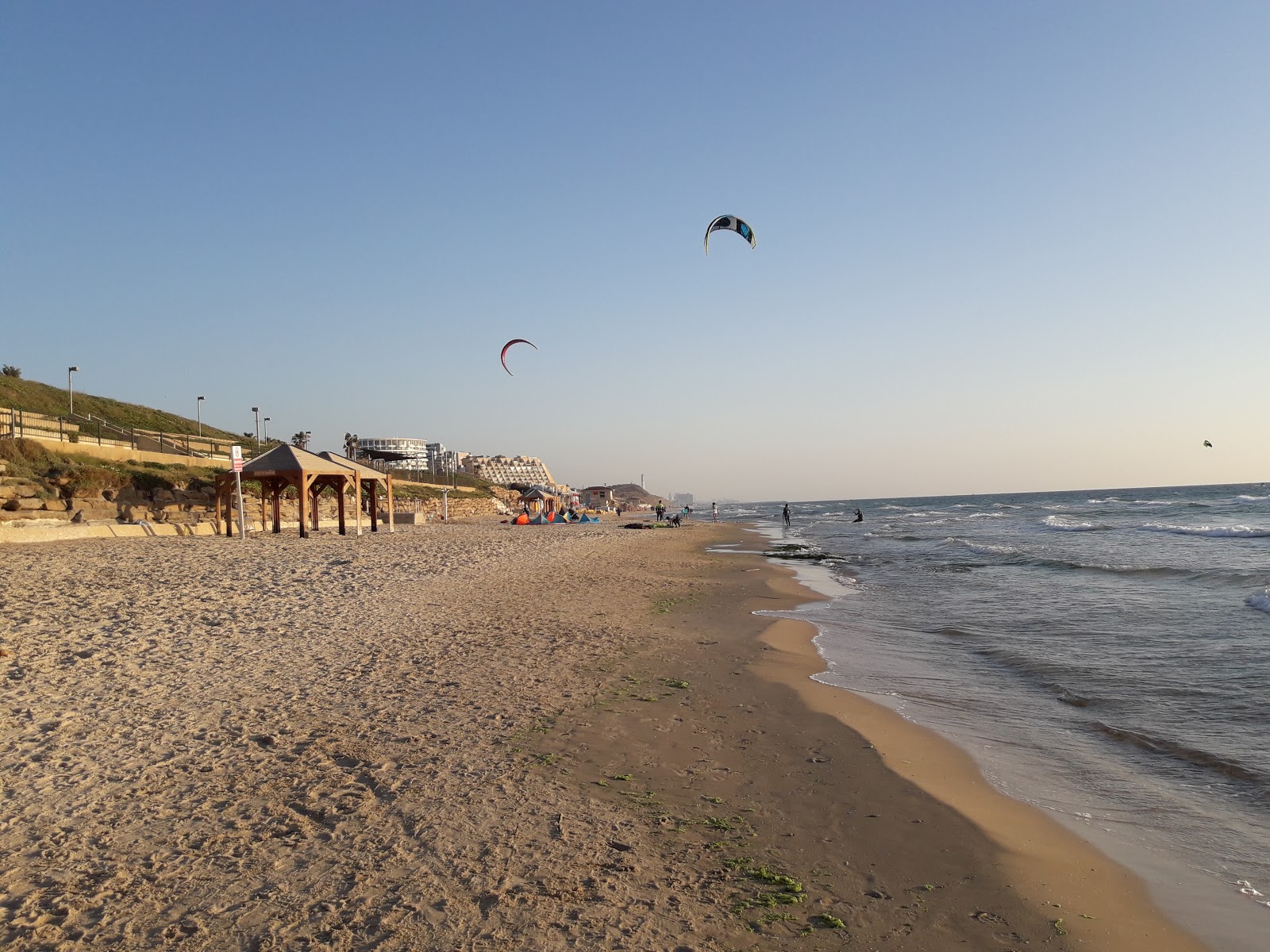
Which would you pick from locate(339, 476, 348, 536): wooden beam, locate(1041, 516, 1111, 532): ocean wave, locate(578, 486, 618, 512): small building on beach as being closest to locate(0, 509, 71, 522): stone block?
locate(339, 476, 348, 536): wooden beam

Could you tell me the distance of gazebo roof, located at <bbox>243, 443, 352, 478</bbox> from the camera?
1875 cm

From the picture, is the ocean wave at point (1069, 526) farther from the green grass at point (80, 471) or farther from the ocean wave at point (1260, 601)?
the green grass at point (80, 471)

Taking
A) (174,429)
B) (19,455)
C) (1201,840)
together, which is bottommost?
(1201,840)

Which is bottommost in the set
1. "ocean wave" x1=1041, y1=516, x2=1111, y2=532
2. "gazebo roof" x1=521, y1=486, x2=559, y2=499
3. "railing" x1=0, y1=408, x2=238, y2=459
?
"ocean wave" x1=1041, y1=516, x2=1111, y2=532

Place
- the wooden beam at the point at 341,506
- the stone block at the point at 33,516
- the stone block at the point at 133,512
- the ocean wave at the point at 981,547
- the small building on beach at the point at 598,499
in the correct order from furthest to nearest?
the small building on beach at the point at 598,499 < the ocean wave at the point at 981,547 < the wooden beam at the point at 341,506 < the stone block at the point at 133,512 < the stone block at the point at 33,516

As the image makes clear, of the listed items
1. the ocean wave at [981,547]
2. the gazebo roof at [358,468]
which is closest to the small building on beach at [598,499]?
Result: the ocean wave at [981,547]

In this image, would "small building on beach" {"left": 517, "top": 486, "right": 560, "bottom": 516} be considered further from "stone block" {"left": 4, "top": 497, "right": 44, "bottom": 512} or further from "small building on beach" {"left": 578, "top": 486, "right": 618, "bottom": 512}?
"stone block" {"left": 4, "top": 497, "right": 44, "bottom": 512}

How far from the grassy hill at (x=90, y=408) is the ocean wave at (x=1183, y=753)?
33.9m

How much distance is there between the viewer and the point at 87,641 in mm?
6902

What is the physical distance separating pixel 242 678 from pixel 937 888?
5185mm

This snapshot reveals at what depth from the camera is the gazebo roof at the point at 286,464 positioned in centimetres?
1875

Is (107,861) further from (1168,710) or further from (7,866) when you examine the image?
(1168,710)

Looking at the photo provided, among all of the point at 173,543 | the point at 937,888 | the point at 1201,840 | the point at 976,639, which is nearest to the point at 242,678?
the point at 937,888

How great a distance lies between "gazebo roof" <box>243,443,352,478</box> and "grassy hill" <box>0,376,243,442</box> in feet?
50.8
